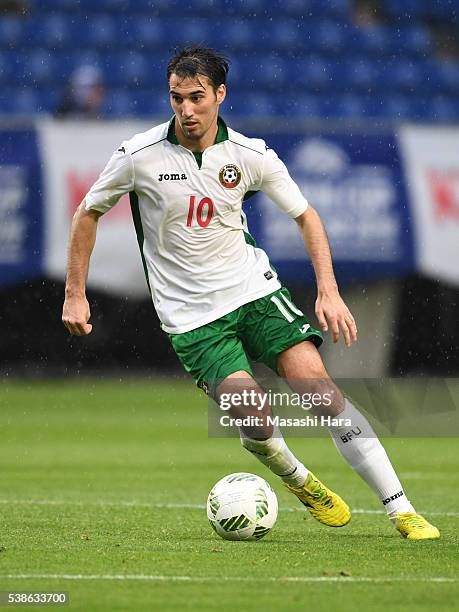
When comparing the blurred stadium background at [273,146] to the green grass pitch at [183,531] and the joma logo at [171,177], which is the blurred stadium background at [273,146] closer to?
the green grass pitch at [183,531]

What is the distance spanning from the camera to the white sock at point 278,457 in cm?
665

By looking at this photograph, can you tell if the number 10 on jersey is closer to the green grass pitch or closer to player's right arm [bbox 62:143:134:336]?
player's right arm [bbox 62:143:134:336]

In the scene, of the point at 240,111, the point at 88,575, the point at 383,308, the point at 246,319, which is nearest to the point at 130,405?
the point at 383,308

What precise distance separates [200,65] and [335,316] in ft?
4.63

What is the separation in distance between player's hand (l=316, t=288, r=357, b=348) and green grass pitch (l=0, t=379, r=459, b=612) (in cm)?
100

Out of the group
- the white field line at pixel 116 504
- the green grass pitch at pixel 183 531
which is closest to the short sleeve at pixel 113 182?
the green grass pitch at pixel 183 531

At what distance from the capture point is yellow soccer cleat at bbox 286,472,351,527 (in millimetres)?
6754

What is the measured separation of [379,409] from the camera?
1049 cm

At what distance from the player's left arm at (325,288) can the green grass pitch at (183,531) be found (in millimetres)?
1033

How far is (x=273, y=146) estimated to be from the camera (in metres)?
15.1

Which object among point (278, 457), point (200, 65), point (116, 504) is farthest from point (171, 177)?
point (116, 504)

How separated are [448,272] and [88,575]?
11.0 m

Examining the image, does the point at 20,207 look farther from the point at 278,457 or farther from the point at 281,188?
the point at 278,457

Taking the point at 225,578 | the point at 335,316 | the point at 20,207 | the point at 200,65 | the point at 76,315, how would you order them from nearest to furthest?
the point at 225,578 → the point at 335,316 → the point at 76,315 → the point at 200,65 → the point at 20,207
